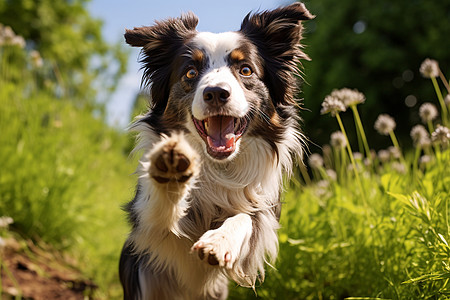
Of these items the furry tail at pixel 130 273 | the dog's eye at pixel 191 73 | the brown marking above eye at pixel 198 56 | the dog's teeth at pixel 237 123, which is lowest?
the furry tail at pixel 130 273

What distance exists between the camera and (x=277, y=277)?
3.30 m

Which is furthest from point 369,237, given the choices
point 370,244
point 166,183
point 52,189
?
point 52,189

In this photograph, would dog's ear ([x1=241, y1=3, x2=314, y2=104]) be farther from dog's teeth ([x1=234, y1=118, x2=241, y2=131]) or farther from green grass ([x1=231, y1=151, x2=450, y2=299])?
green grass ([x1=231, y1=151, x2=450, y2=299])

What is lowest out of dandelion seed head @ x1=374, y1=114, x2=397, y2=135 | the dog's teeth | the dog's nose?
dandelion seed head @ x1=374, y1=114, x2=397, y2=135

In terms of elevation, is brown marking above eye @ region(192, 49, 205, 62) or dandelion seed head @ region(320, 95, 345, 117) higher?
brown marking above eye @ region(192, 49, 205, 62)

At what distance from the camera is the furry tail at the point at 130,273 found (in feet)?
9.41

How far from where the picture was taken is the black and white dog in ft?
8.07

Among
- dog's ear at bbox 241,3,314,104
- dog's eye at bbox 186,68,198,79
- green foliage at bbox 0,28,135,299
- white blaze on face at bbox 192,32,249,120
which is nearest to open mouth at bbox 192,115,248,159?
white blaze on face at bbox 192,32,249,120

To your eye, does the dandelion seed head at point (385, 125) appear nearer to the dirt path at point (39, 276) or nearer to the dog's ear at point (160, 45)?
the dog's ear at point (160, 45)

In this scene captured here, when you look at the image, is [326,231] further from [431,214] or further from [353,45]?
[353,45]

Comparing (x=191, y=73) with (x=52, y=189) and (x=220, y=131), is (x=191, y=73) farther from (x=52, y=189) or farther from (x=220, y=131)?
(x=52, y=189)

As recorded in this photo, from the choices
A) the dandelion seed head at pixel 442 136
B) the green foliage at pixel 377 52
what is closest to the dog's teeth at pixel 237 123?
the dandelion seed head at pixel 442 136

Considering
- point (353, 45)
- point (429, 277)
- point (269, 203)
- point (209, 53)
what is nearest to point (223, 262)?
point (269, 203)

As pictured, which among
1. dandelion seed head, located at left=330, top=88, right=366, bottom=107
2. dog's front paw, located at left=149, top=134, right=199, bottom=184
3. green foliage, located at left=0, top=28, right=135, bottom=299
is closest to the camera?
dog's front paw, located at left=149, top=134, right=199, bottom=184
